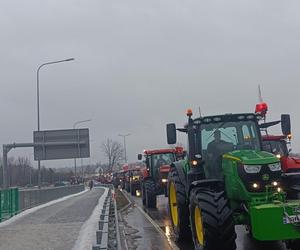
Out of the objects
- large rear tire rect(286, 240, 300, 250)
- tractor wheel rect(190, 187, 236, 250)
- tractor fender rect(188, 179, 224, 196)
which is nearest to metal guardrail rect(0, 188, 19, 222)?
tractor fender rect(188, 179, 224, 196)

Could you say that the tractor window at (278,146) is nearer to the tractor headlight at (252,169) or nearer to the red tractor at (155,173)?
the tractor headlight at (252,169)

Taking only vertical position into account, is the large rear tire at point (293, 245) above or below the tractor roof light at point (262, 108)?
below

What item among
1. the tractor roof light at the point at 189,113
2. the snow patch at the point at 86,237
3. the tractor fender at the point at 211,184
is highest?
the tractor roof light at the point at 189,113

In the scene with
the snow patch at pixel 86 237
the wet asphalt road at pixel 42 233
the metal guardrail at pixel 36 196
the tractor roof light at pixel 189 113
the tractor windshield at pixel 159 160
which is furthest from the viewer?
the tractor windshield at pixel 159 160

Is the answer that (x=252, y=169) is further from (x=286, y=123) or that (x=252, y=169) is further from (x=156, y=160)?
(x=156, y=160)

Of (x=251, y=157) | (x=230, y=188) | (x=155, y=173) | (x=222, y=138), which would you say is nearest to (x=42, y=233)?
(x=222, y=138)

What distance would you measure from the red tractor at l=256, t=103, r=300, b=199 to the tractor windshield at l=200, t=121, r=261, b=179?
1.46 ft

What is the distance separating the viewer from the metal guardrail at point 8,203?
18.8 m

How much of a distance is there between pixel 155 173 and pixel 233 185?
14173 millimetres

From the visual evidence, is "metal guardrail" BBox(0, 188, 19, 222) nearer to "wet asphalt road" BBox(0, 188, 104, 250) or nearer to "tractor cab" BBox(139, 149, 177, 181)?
"wet asphalt road" BBox(0, 188, 104, 250)

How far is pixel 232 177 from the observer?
8867 mm

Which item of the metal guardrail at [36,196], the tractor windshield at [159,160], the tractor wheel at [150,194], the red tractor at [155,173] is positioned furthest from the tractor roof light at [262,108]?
the metal guardrail at [36,196]

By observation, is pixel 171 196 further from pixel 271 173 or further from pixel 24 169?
pixel 24 169

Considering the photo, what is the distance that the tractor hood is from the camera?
8.59m
